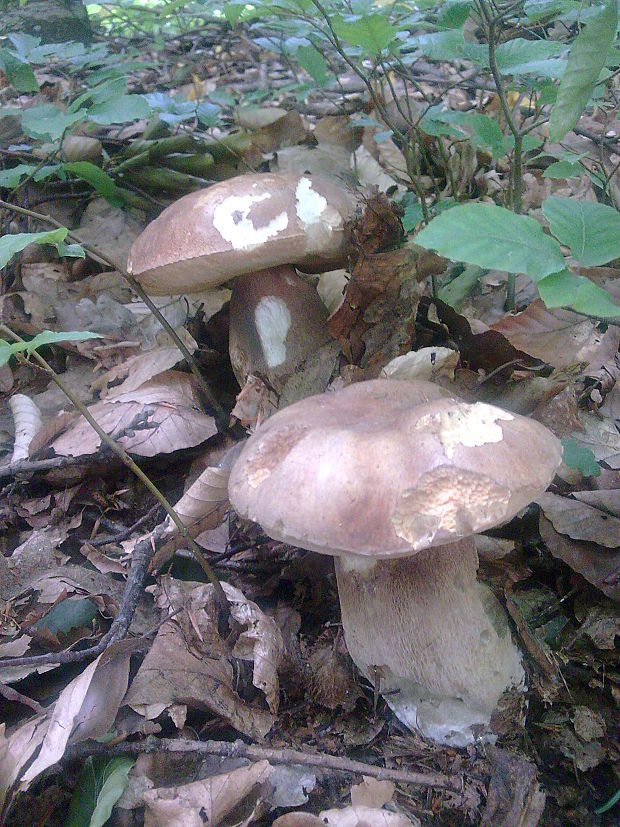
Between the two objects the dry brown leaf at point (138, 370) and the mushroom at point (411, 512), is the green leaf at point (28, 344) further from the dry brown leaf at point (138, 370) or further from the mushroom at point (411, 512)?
the dry brown leaf at point (138, 370)

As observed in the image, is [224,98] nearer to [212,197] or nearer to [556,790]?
[212,197]

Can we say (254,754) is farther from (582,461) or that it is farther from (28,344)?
(582,461)

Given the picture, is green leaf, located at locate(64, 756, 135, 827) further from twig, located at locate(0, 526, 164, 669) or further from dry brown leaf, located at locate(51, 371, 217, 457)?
dry brown leaf, located at locate(51, 371, 217, 457)

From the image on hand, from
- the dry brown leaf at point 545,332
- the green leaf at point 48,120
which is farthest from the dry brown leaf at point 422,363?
the green leaf at point 48,120

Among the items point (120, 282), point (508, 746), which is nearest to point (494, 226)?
point (508, 746)

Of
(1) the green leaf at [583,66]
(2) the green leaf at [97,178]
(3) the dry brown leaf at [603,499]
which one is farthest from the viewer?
(2) the green leaf at [97,178]

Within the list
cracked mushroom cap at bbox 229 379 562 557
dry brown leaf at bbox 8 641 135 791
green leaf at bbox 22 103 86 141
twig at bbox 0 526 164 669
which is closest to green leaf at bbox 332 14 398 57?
green leaf at bbox 22 103 86 141
